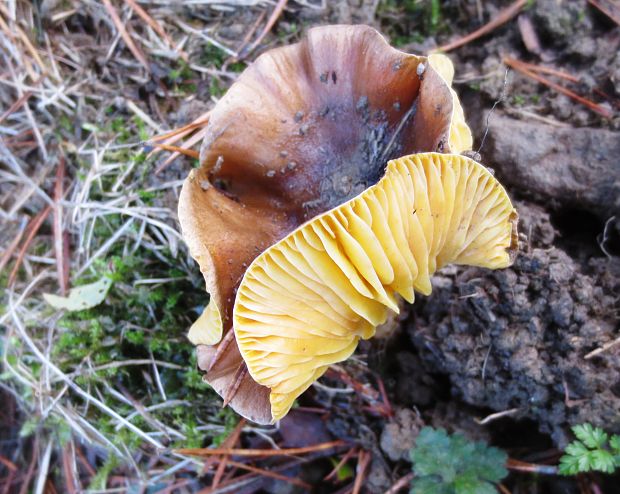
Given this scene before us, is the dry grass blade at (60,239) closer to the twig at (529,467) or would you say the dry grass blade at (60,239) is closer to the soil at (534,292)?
the soil at (534,292)

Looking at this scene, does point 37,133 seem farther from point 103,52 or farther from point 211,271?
point 211,271

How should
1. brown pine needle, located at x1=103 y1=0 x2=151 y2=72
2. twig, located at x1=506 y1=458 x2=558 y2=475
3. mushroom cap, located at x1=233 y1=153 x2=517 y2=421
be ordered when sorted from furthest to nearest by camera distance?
brown pine needle, located at x1=103 y1=0 x2=151 y2=72, twig, located at x1=506 y1=458 x2=558 y2=475, mushroom cap, located at x1=233 y1=153 x2=517 y2=421

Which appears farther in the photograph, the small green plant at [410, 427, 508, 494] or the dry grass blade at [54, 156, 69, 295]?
the dry grass blade at [54, 156, 69, 295]

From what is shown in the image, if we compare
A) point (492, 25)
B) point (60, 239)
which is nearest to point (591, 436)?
point (492, 25)

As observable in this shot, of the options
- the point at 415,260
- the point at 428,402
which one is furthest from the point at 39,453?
the point at 415,260

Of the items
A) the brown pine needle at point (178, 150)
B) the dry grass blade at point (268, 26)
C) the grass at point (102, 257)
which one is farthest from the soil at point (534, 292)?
the brown pine needle at point (178, 150)

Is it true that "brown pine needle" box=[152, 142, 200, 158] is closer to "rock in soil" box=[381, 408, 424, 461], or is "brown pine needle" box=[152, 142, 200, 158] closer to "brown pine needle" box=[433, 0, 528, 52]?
"brown pine needle" box=[433, 0, 528, 52]

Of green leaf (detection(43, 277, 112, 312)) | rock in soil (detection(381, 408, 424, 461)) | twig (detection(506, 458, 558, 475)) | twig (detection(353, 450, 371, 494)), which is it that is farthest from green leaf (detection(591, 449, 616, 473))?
green leaf (detection(43, 277, 112, 312))
